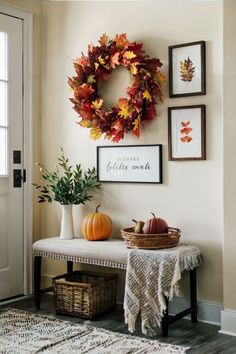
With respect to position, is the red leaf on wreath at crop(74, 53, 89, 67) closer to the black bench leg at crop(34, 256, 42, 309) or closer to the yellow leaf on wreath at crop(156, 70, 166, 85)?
the yellow leaf on wreath at crop(156, 70, 166, 85)

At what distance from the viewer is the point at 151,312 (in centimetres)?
324

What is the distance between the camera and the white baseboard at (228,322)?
130 inches

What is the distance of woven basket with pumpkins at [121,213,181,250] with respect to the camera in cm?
336

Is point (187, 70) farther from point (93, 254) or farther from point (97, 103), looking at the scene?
point (93, 254)

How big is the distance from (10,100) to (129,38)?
42.0 inches

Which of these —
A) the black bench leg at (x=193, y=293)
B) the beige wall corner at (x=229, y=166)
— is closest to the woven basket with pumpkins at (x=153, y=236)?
the black bench leg at (x=193, y=293)

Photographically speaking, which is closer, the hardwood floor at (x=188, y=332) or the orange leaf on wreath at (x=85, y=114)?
the hardwood floor at (x=188, y=332)

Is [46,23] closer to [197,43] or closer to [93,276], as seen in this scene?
[197,43]

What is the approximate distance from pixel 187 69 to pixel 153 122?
0.45 metres

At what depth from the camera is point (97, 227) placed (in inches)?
151

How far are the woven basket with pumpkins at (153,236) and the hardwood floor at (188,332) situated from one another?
0.55 m

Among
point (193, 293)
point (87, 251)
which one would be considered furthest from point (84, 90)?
point (193, 293)

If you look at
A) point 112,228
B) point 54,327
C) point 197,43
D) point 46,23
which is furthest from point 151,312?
point 46,23

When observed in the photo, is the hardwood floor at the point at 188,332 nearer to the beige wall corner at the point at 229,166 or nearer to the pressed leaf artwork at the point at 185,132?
the beige wall corner at the point at 229,166
